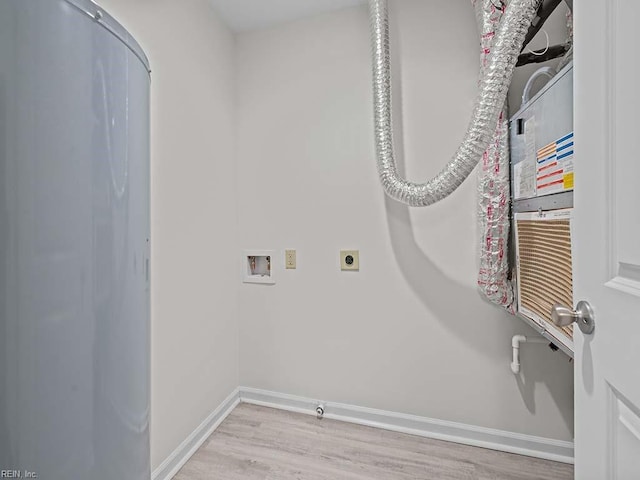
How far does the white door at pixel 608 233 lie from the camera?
0.47m

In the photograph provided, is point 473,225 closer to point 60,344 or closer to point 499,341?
point 499,341

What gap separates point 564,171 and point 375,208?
904mm

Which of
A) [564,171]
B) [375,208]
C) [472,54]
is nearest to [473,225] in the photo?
[375,208]

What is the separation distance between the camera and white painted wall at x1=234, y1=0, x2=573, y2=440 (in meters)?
1.48

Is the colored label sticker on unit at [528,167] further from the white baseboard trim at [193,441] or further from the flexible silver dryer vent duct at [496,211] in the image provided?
the white baseboard trim at [193,441]

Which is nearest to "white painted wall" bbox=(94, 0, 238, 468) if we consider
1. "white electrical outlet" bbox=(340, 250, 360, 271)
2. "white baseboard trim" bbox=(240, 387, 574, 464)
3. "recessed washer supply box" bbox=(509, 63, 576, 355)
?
"white baseboard trim" bbox=(240, 387, 574, 464)

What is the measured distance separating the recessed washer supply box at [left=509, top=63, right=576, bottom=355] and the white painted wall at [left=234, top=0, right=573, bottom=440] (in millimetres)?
338

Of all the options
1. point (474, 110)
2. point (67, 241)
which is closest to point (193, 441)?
point (67, 241)

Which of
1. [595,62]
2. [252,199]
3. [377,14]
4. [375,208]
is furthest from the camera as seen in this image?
[252,199]

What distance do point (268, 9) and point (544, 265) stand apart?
6.19 ft

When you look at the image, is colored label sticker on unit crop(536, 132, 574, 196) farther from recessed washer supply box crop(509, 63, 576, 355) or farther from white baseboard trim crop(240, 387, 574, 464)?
white baseboard trim crop(240, 387, 574, 464)

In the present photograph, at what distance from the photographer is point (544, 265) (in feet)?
3.26

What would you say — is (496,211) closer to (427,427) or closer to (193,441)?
(427,427)

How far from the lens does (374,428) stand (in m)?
1.60
